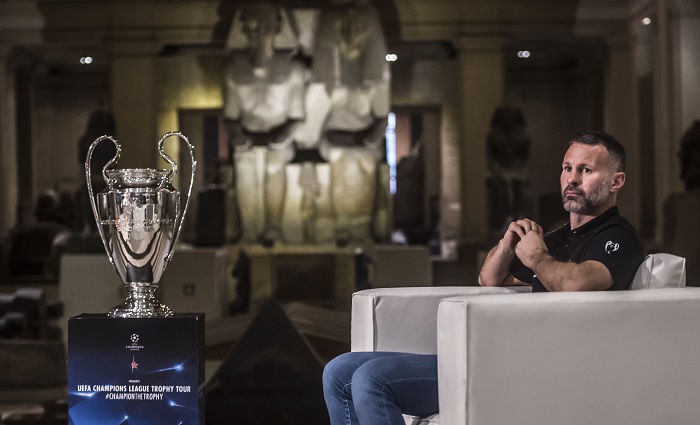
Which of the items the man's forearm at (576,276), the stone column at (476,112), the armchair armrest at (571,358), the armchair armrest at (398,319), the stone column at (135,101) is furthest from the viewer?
the stone column at (135,101)

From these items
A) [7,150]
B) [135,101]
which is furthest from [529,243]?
[7,150]

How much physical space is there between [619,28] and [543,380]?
5995 millimetres

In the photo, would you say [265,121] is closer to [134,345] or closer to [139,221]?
[139,221]

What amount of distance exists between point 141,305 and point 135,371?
0.19 m

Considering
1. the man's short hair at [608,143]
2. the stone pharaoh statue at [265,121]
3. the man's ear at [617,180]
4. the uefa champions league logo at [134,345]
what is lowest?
the uefa champions league logo at [134,345]

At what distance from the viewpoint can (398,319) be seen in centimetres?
246

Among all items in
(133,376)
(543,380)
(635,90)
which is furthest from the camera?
(635,90)

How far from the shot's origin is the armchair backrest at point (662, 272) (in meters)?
2.20

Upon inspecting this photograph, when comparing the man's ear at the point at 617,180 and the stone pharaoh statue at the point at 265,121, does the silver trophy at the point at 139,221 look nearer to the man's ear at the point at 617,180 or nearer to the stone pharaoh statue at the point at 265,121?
the man's ear at the point at 617,180

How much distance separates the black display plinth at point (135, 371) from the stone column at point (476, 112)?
5230mm

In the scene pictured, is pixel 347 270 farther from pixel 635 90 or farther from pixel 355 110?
pixel 635 90

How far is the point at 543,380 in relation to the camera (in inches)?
78.4

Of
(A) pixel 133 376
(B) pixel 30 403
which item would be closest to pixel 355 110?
(B) pixel 30 403

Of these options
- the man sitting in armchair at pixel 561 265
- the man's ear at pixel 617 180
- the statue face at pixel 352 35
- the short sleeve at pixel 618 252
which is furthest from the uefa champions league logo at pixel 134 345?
the statue face at pixel 352 35
